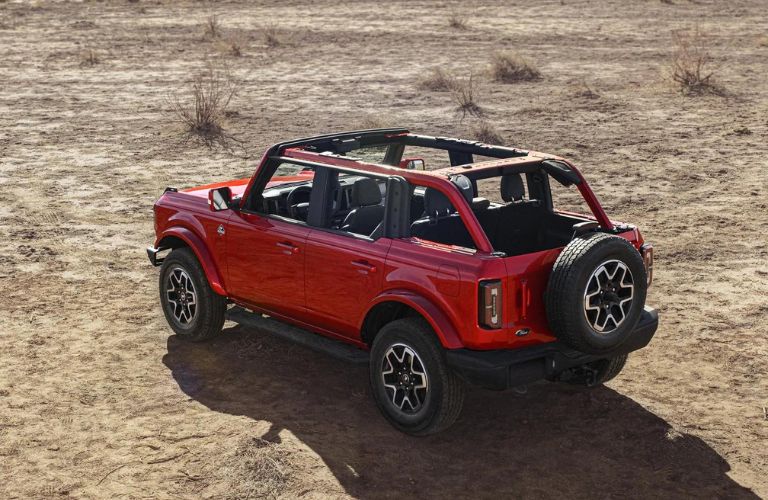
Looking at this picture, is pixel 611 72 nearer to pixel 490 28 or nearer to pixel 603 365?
pixel 490 28

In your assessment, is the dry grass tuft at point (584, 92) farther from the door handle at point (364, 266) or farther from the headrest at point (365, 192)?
the door handle at point (364, 266)

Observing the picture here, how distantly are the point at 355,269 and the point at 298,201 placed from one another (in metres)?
1.47

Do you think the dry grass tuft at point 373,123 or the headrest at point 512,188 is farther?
the dry grass tuft at point 373,123

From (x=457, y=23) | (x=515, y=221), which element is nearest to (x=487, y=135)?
(x=515, y=221)

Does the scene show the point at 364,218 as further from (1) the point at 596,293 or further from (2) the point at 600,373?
(2) the point at 600,373

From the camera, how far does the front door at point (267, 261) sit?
7504 millimetres

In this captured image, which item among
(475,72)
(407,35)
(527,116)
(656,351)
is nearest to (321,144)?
(656,351)

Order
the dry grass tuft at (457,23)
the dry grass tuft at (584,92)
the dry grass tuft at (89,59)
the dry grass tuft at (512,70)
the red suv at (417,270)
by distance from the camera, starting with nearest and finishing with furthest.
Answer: the red suv at (417,270)
the dry grass tuft at (584,92)
the dry grass tuft at (512,70)
the dry grass tuft at (89,59)
the dry grass tuft at (457,23)

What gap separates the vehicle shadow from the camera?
620cm

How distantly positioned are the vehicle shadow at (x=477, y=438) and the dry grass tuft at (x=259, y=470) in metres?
0.24

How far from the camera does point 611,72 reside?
75.1ft

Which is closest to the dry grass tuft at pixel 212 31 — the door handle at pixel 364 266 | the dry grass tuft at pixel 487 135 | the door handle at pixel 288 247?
the dry grass tuft at pixel 487 135

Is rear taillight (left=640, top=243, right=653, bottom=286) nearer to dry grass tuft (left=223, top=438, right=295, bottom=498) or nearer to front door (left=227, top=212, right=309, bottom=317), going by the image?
front door (left=227, top=212, right=309, bottom=317)

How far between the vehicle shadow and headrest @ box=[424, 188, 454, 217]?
130cm
